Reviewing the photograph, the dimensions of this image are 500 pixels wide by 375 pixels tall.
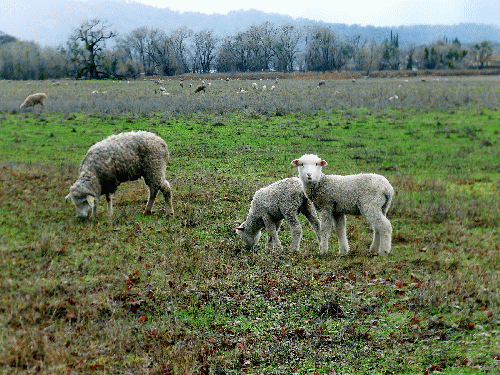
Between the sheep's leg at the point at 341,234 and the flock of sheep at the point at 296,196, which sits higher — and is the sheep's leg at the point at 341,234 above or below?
below

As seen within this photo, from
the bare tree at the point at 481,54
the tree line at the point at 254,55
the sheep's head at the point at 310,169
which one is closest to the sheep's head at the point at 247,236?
the sheep's head at the point at 310,169

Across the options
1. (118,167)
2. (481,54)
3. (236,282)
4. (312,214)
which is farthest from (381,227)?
(481,54)

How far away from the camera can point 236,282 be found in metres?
7.89

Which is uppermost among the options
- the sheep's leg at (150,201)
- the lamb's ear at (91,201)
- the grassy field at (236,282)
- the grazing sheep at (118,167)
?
the grazing sheep at (118,167)

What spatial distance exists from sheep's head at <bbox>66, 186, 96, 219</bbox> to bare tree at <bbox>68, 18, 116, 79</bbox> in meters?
77.1

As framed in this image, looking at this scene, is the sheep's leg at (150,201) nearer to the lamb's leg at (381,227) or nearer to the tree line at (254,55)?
the lamb's leg at (381,227)

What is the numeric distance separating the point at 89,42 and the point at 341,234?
3312 inches

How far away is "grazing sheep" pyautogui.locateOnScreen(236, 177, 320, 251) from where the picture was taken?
31.9ft

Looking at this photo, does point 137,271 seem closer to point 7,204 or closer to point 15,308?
point 15,308

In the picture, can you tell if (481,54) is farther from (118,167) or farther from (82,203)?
(82,203)

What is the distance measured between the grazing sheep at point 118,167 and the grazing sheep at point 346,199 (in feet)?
14.4

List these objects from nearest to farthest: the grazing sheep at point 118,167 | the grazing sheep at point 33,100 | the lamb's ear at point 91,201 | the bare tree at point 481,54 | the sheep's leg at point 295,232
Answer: the sheep's leg at point 295,232, the lamb's ear at point 91,201, the grazing sheep at point 118,167, the grazing sheep at point 33,100, the bare tree at point 481,54

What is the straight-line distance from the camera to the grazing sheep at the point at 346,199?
9086 mm

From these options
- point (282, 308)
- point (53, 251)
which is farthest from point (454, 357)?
point (53, 251)
